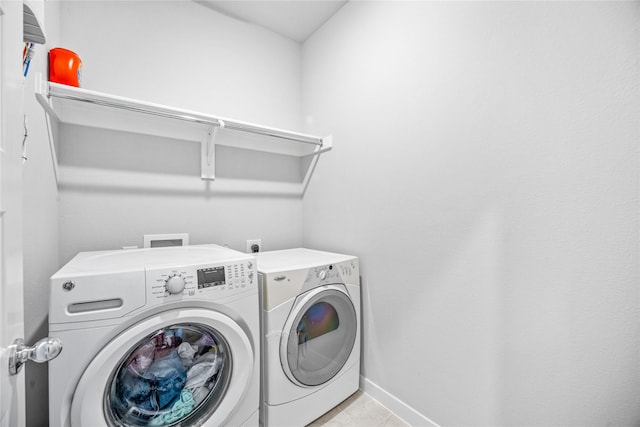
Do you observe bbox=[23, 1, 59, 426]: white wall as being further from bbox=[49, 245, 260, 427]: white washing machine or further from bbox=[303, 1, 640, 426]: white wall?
bbox=[303, 1, 640, 426]: white wall

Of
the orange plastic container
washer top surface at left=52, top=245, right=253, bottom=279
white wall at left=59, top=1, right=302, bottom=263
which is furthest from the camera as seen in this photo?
white wall at left=59, top=1, right=302, bottom=263

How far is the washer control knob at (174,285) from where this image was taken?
Result: 3.26 feet

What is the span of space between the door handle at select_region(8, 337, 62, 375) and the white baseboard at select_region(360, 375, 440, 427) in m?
1.60

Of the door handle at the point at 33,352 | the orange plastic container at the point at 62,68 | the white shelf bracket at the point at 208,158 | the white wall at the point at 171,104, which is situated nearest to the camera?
the door handle at the point at 33,352

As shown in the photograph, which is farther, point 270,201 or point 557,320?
point 270,201

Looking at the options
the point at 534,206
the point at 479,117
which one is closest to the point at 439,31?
the point at 479,117

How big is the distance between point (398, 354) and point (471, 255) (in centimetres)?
74

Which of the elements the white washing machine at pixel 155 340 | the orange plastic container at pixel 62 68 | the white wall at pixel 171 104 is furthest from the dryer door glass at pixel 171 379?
the orange plastic container at pixel 62 68

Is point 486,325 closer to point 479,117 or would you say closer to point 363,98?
point 479,117

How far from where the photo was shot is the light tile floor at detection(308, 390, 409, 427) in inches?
58.2

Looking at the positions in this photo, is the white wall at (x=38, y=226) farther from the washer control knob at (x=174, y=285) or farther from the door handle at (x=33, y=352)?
the door handle at (x=33, y=352)

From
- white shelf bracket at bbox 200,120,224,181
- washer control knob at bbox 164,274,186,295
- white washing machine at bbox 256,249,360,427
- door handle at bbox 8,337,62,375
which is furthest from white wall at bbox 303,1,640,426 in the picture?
door handle at bbox 8,337,62,375

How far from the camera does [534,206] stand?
3.40 ft

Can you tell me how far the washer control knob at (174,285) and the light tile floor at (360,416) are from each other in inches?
43.7
